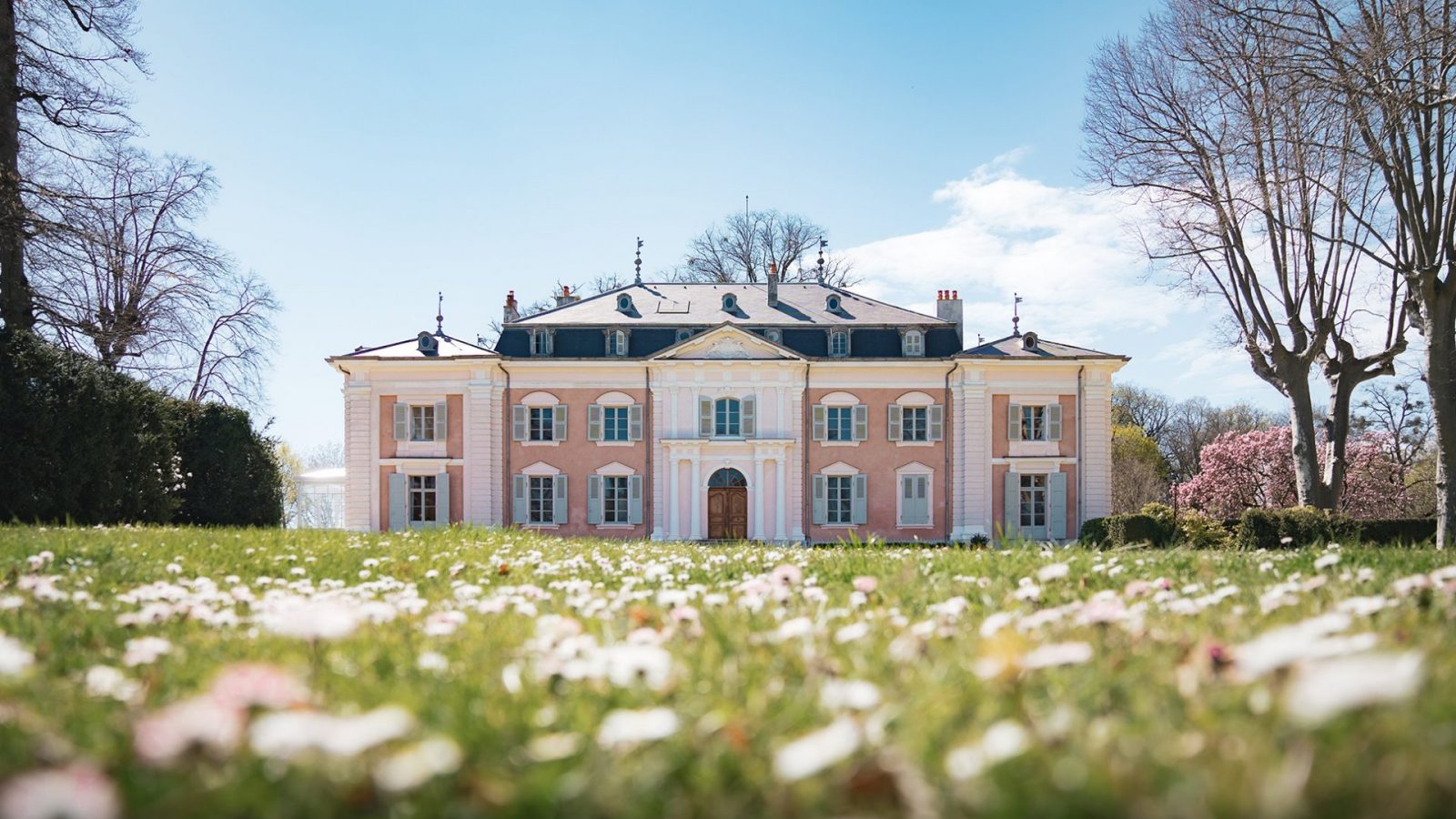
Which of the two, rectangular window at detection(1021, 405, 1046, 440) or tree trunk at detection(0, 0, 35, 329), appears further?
rectangular window at detection(1021, 405, 1046, 440)

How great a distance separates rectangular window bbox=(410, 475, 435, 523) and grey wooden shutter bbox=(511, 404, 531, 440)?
3212mm

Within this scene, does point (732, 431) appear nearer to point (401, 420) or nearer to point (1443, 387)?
point (401, 420)

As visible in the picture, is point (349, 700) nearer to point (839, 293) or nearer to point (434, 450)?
point (434, 450)

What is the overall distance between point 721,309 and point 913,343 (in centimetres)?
687

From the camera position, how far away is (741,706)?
8.35 feet

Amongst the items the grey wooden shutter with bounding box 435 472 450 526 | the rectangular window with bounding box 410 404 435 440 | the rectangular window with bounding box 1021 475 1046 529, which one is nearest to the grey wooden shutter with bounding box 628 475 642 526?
the grey wooden shutter with bounding box 435 472 450 526

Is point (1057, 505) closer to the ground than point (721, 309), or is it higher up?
closer to the ground

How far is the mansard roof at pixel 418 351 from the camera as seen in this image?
31484 mm

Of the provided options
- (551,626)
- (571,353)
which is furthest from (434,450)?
(551,626)

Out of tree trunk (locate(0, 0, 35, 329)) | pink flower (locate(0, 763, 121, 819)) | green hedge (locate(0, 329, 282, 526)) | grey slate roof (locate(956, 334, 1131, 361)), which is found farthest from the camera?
grey slate roof (locate(956, 334, 1131, 361))

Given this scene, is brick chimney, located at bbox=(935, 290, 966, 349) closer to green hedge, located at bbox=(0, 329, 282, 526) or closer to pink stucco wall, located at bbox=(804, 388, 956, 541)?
pink stucco wall, located at bbox=(804, 388, 956, 541)

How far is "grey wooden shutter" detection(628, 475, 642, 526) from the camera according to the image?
105 feet

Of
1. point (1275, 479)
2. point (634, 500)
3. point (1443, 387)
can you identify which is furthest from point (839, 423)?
point (1275, 479)

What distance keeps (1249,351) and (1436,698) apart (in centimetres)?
Result: 2499
